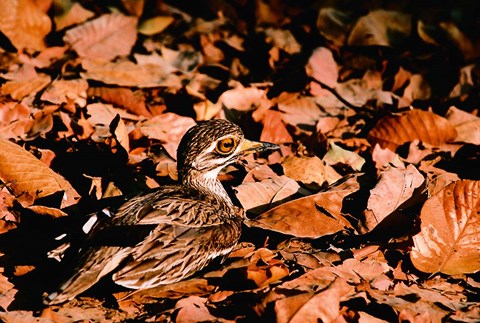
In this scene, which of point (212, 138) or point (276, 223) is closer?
point (276, 223)

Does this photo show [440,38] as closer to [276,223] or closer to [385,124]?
[385,124]

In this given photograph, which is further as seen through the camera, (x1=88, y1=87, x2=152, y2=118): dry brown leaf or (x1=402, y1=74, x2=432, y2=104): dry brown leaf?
(x1=402, y1=74, x2=432, y2=104): dry brown leaf

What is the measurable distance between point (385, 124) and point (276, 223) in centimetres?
237

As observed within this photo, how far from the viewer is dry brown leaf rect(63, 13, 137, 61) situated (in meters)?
9.40

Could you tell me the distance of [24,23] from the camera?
30.9 feet

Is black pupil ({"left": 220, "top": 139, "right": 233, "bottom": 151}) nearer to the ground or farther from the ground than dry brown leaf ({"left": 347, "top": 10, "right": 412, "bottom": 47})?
nearer to the ground

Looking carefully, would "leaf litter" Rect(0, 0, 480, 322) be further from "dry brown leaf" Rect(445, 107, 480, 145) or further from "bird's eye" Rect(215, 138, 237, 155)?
"bird's eye" Rect(215, 138, 237, 155)

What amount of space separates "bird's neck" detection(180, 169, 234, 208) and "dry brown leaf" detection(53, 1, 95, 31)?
374 cm

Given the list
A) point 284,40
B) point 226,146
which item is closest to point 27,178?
point 226,146

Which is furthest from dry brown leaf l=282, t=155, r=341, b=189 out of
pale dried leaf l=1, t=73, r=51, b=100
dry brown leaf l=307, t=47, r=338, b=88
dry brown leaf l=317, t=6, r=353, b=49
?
pale dried leaf l=1, t=73, r=51, b=100

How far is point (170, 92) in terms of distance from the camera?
8.87 meters

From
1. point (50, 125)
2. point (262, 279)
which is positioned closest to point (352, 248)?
point (262, 279)

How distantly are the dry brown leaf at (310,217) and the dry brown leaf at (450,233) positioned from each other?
0.74 meters

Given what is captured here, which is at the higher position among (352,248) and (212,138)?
(212,138)
